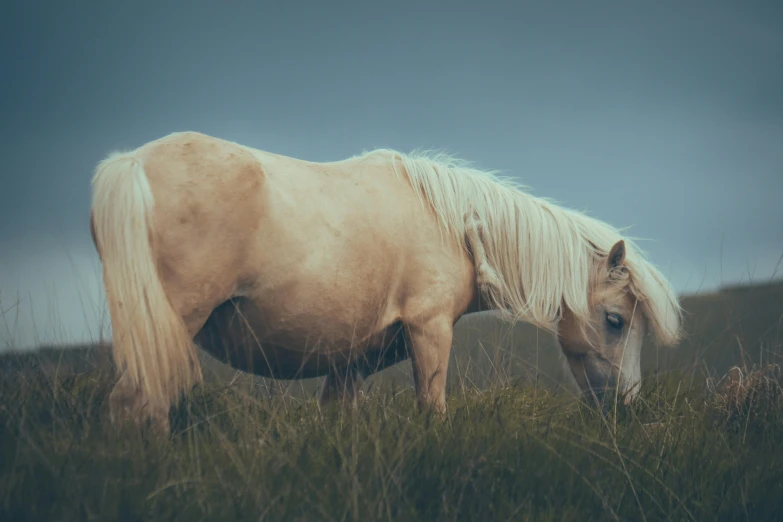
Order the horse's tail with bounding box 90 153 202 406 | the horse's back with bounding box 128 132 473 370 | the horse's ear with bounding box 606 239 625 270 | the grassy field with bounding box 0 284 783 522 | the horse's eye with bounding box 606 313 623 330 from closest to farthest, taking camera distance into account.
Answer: the grassy field with bounding box 0 284 783 522 → the horse's tail with bounding box 90 153 202 406 → the horse's back with bounding box 128 132 473 370 → the horse's ear with bounding box 606 239 625 270 → the horse's eye with bounding box 606 313 623 330

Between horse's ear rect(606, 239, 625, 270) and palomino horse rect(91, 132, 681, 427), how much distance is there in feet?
0.04

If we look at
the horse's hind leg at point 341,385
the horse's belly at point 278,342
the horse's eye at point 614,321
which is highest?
the horse's belly at point 278,342

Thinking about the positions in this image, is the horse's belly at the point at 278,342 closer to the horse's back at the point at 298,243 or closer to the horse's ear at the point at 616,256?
the horse's back at the point at 298,243

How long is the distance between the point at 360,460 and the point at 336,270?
1308mm

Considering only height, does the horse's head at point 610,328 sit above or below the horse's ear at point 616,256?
below

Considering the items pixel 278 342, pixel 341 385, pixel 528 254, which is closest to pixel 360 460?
pixel 278 342

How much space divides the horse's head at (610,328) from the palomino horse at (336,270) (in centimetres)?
1

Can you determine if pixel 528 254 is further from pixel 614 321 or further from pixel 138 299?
pixel 138 299

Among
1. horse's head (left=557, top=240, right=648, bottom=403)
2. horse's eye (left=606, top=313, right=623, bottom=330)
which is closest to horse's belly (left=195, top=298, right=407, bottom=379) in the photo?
horse's head (left=557, top=240, right=648, bottom=403)

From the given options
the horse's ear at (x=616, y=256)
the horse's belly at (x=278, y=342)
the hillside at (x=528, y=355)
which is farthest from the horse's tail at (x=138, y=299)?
the horse's ear at (x=616, y=256)

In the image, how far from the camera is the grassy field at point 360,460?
8.04ft

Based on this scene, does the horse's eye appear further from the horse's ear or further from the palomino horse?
the horse's ear

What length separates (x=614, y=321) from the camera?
15.6 feet

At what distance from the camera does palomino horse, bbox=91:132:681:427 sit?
325cm
